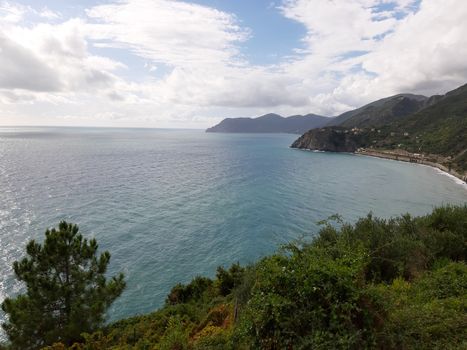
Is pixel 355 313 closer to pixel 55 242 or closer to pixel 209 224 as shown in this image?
pixel 55 242

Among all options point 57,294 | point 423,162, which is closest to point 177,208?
point 57,294

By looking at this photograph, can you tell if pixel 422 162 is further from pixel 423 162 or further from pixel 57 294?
pixel 57 294

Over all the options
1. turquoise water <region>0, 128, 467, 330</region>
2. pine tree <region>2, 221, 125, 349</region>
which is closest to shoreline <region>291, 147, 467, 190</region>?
turquoise water <region>0, 128, 467, 330</region>

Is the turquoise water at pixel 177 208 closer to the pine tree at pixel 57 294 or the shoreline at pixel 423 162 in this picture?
the shoreline at pixel 423 162

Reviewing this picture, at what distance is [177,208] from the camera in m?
58.2

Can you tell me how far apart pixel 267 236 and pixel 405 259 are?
27.1 meters

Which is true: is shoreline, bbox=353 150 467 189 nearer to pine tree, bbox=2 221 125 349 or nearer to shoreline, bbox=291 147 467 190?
shoreline, bbox=291 147 467 190

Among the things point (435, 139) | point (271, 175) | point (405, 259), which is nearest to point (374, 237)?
point (405, 259)

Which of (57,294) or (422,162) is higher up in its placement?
(57,294)

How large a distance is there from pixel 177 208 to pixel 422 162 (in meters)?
130

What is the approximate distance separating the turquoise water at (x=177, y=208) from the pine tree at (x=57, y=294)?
31.8 ft

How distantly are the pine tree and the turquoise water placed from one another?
968 cm

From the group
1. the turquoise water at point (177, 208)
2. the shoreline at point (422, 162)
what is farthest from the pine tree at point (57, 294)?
the shoreline at point (422, 162)

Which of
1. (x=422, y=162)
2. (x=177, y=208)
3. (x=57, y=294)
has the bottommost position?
(x=177, y=208)
